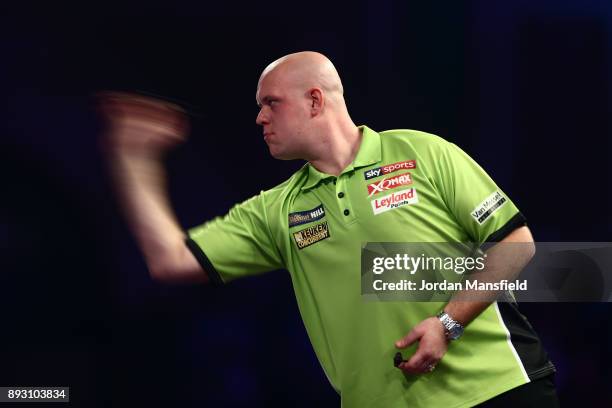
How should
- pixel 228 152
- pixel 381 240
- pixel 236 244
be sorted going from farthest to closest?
pixel 228 152 < pixel 236 244 < pixel 381 240

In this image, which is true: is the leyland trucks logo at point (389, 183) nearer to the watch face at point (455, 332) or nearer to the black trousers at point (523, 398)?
the watch face at point (455, 332)

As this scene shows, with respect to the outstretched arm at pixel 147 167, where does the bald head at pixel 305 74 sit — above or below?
above

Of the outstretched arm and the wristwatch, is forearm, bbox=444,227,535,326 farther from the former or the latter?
the outstretched arm

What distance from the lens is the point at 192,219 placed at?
4234mm

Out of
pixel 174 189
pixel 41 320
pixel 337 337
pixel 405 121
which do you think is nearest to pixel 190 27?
pixel 174 189

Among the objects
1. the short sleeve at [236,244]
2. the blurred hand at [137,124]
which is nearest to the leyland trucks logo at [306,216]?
the short sleeve at [236,244]

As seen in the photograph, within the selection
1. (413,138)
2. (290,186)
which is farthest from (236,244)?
(413,138)

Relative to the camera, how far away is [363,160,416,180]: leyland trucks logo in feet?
9.33

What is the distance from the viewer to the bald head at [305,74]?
296cm

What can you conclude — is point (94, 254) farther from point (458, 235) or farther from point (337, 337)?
point (458, 235)

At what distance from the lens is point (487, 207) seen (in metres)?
2.71

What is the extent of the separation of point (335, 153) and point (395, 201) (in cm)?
28

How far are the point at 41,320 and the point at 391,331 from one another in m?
2.07

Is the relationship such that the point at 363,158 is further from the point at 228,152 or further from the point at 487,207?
the point at 228,152
